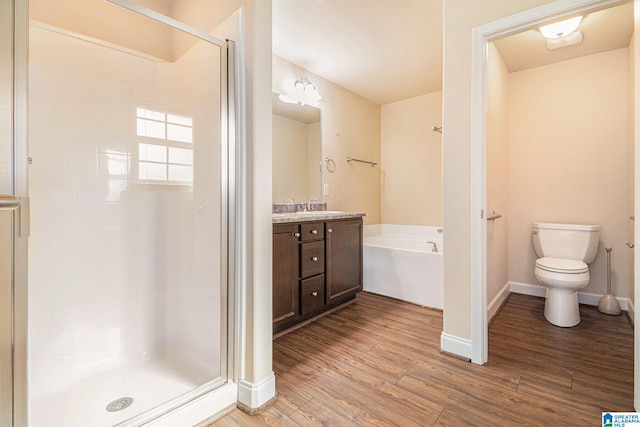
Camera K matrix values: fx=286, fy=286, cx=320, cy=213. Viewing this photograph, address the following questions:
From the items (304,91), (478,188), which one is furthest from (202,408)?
(304,91)

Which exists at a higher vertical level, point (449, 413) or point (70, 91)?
point (70, 91)

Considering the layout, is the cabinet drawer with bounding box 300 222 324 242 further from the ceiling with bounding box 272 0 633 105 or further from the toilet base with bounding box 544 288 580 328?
the toilet base with bounding box 544 288 580 328

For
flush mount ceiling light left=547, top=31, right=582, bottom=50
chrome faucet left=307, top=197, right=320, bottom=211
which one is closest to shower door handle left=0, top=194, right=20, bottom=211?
chrome faucet left=307, top=197, right=320, bottom=211

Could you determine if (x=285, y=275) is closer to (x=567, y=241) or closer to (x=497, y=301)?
(x=497, y=301)

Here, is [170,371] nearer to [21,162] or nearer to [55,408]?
[55,408]

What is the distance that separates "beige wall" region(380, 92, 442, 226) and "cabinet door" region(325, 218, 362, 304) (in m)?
1.33

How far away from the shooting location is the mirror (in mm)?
2880

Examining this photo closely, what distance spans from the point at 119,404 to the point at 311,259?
1438 mm

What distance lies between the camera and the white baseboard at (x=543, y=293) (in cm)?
266

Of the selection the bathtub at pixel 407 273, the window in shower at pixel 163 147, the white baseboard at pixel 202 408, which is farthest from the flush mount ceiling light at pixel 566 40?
the white baseboard at pixel 202 408

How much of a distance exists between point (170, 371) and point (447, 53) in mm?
2676

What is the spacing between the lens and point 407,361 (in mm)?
1838

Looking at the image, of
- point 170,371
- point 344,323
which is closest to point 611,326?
point 344,323

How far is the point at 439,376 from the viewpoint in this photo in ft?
5.50
